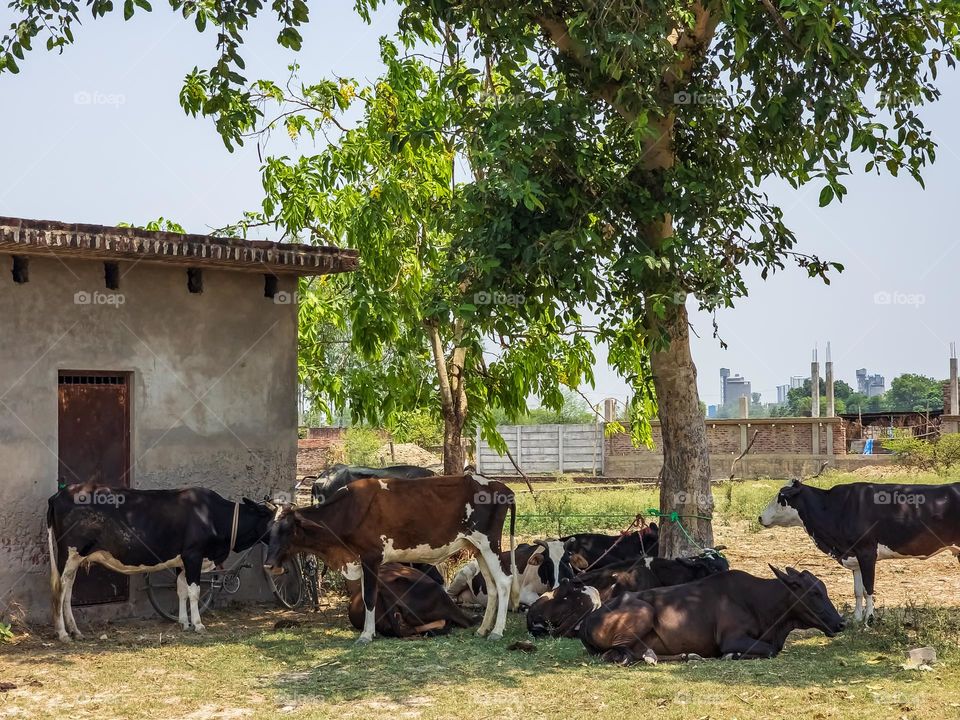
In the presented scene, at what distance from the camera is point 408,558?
36.6 ft

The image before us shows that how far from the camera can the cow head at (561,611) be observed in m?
10.5

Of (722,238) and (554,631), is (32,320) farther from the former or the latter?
(722,238)

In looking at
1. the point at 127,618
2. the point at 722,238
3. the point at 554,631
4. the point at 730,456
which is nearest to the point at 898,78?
the point at 722,238

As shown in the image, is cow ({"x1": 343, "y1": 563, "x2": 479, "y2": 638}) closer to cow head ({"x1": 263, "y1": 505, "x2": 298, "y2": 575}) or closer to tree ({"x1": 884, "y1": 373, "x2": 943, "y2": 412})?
cow head ({"x1": 263, "y1": 505, "x2": 298, "y2": 575})

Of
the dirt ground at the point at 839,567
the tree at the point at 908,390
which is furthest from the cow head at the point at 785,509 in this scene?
the tree at the point at 908,390

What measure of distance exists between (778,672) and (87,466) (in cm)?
700

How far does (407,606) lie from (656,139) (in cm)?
499

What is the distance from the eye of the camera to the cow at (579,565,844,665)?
9227 millimetres

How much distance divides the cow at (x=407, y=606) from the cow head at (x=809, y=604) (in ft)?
10.4

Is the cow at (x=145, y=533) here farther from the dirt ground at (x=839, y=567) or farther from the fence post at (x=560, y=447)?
the fence post at (x=560, y=447)

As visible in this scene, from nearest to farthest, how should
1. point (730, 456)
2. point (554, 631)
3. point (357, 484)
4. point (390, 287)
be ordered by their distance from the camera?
point (554, 631) < point (357, 484) < point (390, 287) < point (730, 456)

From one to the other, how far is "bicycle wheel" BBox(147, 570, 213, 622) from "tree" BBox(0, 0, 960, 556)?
414cm

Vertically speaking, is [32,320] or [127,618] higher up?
[32,320]

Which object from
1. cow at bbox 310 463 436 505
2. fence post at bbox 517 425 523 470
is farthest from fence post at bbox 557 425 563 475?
cow at bbox 310 463 436 505
